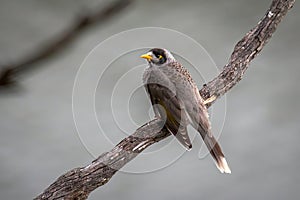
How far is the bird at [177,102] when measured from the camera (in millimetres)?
1932

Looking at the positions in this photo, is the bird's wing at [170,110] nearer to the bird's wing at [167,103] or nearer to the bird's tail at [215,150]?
the bird's wing at [167,103]

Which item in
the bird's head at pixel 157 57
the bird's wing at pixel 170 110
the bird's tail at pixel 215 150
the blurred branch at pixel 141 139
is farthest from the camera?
the bird's head at pixel 157 57

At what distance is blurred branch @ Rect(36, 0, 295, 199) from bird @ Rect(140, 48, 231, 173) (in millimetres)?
83

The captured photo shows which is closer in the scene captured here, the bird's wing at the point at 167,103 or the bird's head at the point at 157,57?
the bird's wing at the point at 167,103

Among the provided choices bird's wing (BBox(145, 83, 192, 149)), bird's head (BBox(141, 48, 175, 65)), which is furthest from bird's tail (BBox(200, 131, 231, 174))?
bird's head (BBox(141, 48, 175, 65))

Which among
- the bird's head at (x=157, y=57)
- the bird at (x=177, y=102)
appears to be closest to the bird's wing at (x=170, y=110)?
the bird at (x=177, y=102)

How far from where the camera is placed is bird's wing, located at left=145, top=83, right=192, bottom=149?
6.20 feet

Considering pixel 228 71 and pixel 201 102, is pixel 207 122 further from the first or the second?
pixel 228 71

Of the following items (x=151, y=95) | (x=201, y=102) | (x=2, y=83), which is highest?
(x=151, y=95)

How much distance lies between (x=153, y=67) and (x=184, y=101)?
25cm

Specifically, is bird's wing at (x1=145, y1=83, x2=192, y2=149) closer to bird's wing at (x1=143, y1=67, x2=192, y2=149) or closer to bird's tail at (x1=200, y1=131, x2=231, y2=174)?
bird's wing at (x1=143, y1=67, x2=192, y2=149)

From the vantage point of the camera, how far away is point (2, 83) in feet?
0.92

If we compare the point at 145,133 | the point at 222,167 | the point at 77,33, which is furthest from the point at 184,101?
the point at 77,33

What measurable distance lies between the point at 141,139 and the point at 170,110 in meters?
0.20
